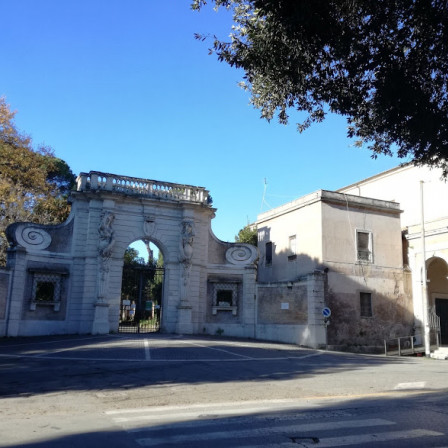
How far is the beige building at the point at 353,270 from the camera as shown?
23219 millimetres

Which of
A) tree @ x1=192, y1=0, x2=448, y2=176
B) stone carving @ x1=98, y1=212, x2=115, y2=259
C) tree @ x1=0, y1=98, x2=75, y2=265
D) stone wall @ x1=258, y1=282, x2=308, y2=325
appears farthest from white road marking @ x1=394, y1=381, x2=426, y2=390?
tree @ x1=0, y1=98, x2=75, y2=265

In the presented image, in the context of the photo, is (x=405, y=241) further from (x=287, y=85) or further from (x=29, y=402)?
(x=29, y=402)

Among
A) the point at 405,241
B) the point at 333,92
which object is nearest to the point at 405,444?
the point at 333,92

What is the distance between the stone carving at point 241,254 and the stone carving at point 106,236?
21.4ft

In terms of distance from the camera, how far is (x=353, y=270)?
24859mm

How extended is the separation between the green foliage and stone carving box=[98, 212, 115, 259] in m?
16.1

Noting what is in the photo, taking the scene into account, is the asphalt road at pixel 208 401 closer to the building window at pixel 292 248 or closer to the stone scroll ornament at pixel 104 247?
the stone scroll ornament at pixel 104 247

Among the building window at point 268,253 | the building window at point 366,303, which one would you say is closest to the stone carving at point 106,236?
the building window at point 268,253

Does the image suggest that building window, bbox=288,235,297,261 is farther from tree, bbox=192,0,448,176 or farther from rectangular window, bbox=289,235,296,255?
tree, bbox=192,0,448,176

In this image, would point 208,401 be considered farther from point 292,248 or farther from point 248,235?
point 248,235

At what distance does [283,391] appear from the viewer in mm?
9531

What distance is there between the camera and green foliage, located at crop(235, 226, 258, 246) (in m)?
37.1

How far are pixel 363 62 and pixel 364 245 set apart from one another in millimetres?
18222

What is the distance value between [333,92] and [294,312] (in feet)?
50.0
